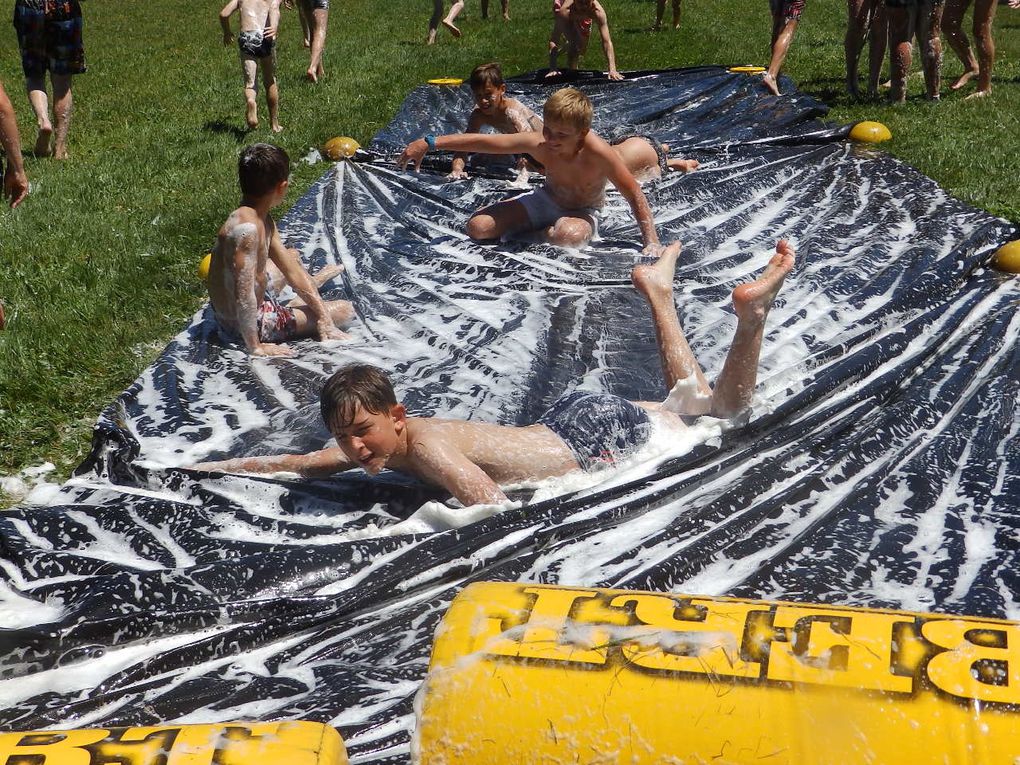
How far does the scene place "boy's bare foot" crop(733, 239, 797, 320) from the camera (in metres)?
3.78

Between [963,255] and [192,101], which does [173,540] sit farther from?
[192,101]

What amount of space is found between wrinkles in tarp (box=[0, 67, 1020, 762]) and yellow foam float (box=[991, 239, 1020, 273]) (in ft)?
0.30

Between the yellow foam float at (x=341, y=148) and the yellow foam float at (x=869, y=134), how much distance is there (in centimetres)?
377

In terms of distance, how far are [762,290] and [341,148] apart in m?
5.17

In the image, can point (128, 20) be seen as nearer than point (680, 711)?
No

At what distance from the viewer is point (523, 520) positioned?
3357mm

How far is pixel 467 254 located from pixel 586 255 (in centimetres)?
68

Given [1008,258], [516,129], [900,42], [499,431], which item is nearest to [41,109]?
[516,129]

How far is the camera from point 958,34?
11.1 metres

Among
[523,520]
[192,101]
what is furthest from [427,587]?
[192,101]

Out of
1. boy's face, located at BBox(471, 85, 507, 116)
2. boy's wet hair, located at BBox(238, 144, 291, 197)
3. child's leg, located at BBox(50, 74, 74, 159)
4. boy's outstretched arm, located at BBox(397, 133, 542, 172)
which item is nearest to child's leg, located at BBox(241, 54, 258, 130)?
child's leg, located at BBox(50, 74, 74, 159)

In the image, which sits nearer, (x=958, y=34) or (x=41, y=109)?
(x=41, y=109)

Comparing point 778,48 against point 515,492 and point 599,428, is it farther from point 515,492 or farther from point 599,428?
point 515,492

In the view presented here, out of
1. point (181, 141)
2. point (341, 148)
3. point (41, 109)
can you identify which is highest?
point (41, 109)
